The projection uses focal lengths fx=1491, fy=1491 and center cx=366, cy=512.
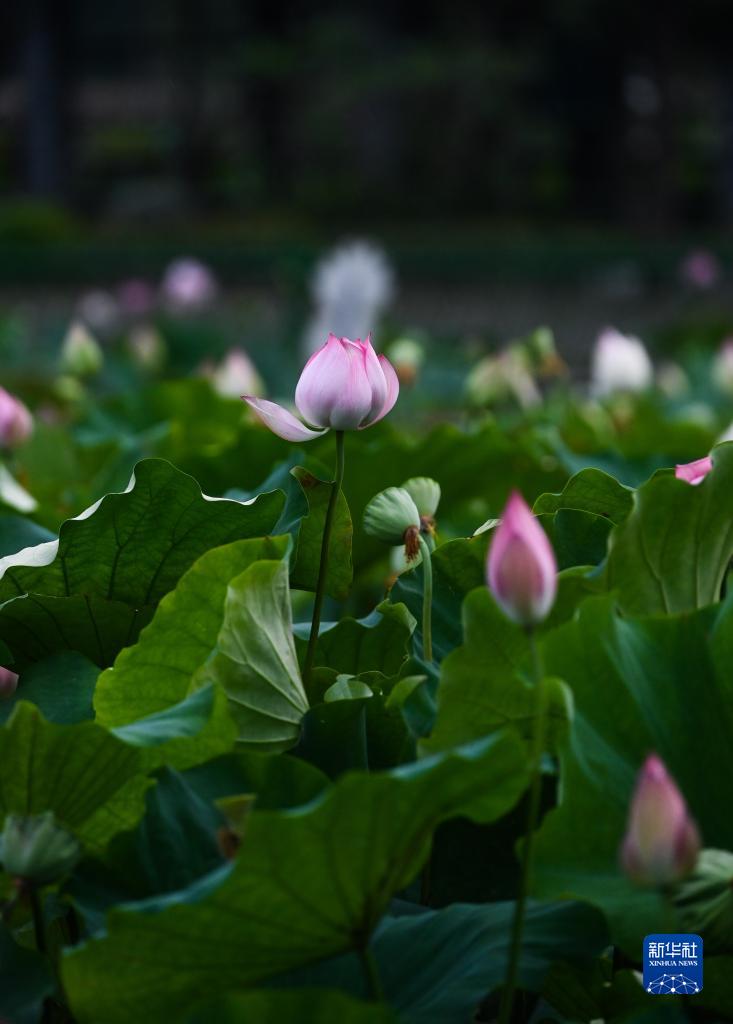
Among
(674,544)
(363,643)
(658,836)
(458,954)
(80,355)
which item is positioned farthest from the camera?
(80,355)

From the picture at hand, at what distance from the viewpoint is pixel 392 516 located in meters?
0.82

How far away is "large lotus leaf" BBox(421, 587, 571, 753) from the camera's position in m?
0.65

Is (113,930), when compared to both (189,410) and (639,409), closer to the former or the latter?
(189,410)

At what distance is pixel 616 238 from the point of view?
63.3 ft

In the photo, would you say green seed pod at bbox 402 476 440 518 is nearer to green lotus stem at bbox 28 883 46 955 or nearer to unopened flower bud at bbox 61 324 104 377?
green lotus stem at bbox 28 883 46 955

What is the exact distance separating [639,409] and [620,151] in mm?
20331

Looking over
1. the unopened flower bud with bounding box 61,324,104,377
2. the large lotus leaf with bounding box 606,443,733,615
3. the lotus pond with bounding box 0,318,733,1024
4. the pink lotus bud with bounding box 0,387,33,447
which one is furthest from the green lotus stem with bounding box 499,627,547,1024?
the unopened flower bud with bounding box 61,324,104,377

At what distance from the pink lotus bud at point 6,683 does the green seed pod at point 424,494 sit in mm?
267

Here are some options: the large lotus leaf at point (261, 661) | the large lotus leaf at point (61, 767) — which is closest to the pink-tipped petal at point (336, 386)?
the large lotus leaf at point (261, 661)

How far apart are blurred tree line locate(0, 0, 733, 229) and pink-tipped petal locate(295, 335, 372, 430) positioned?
63.0 feet

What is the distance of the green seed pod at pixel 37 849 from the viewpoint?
0.58 metres

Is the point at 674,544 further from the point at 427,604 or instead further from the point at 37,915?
the point at 37,915

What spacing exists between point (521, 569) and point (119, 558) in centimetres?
36

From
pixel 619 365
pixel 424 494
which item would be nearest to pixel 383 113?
pixel 619 365
